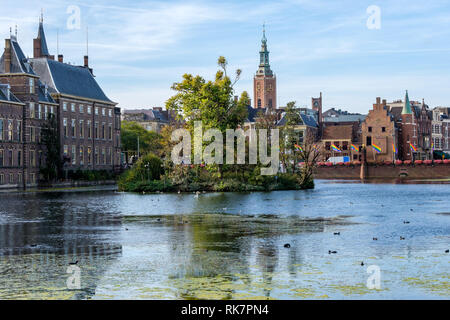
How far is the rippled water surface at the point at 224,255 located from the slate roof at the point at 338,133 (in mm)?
119988

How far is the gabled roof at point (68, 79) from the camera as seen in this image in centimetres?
9706

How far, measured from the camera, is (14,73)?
84.3 m

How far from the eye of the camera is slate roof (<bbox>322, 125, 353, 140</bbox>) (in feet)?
522

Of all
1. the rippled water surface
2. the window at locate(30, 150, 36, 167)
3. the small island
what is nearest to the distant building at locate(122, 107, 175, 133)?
the window at locate(30, 150, 36, 167)

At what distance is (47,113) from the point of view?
302 ft

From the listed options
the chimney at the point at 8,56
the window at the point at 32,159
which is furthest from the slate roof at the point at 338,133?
the chimney at the point at 8,56

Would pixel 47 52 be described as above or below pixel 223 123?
above

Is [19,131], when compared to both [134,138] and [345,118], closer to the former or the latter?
[134,138]

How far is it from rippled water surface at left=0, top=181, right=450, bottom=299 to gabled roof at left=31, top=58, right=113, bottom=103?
196ft

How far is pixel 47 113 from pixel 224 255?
74.6 metres
